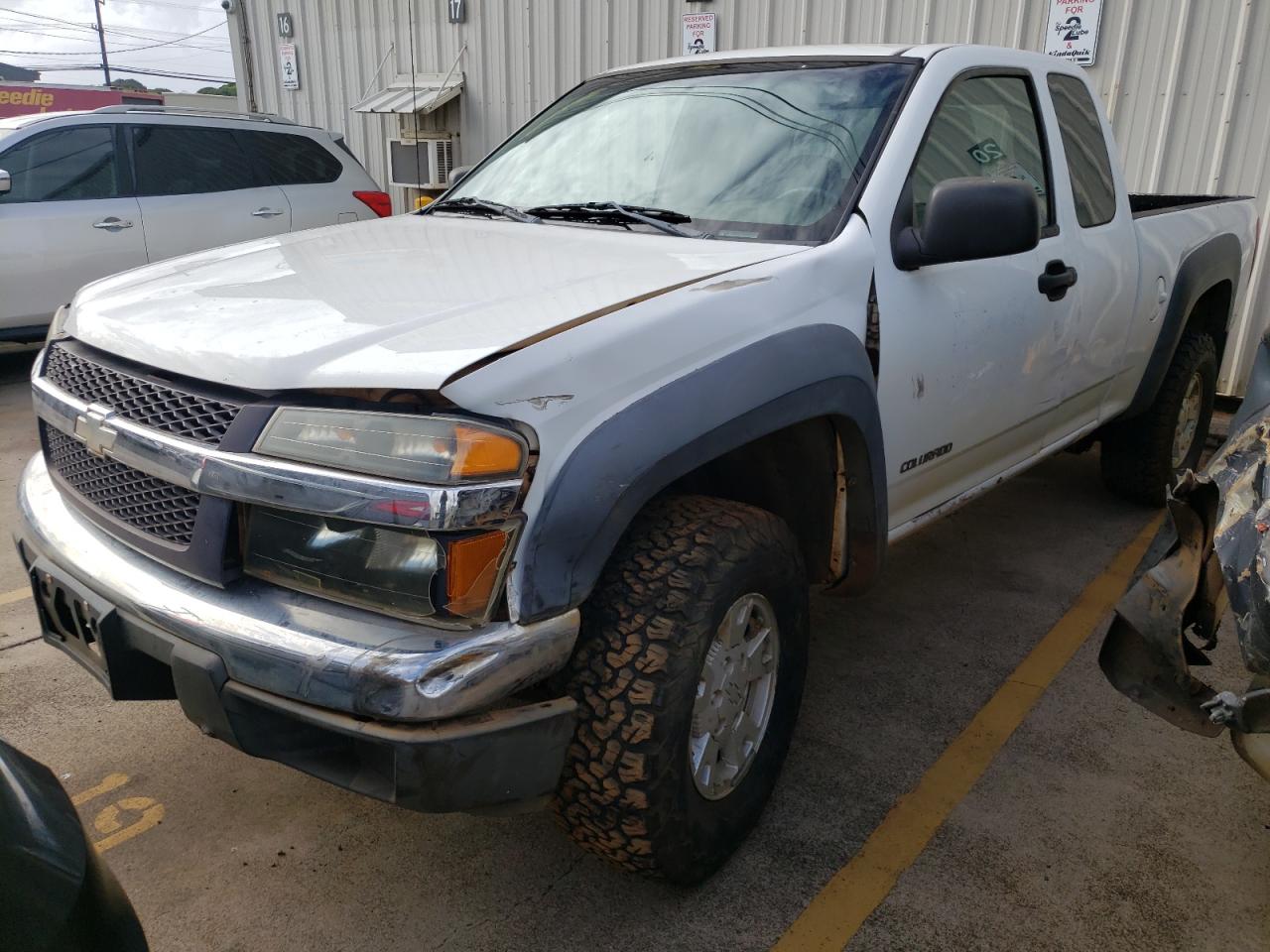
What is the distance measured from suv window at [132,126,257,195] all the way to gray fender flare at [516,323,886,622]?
20.9 ft

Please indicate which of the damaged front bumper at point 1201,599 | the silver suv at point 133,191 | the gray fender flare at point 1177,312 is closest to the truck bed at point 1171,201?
the gray fender flare at point 1177,312

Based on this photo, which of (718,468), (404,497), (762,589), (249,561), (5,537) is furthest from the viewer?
(5,537)

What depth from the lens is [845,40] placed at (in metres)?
7.45

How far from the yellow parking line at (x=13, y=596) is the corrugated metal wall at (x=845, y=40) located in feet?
20.7

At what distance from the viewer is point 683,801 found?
209 centimetres

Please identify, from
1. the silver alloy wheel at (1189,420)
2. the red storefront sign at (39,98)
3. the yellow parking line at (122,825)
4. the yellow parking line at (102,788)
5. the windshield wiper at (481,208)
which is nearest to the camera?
the yellow parking line at (122,825)

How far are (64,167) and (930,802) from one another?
696 centimetres

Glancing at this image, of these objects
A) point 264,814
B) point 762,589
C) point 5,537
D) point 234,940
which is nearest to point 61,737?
point 264,814

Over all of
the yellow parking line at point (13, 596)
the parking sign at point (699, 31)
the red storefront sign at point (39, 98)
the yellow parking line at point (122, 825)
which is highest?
the parking sign at point (699, 31)

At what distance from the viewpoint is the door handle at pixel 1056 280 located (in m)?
3.25

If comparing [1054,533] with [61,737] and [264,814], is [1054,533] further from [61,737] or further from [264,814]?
[61,737]

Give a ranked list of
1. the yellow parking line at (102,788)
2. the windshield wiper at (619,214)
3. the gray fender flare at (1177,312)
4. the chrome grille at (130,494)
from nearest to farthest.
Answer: the chrome grille at (130,494), the yellow parking line at (102,788), the windshield wiper at (619,214), the gray fender flare at (1177,312)

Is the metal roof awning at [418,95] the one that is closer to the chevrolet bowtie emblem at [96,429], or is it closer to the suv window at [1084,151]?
the suv window at [1084,151]

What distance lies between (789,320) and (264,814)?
70.8 inches
